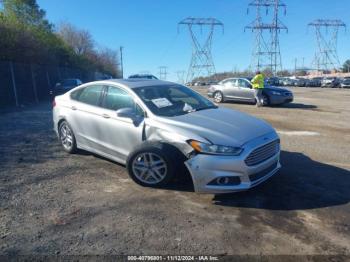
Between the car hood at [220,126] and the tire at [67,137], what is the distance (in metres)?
2.44

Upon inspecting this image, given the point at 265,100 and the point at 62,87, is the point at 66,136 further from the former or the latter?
the point at 62,87

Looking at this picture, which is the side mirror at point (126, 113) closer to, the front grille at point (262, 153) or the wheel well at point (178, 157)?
the wheel well at point (178, 157)

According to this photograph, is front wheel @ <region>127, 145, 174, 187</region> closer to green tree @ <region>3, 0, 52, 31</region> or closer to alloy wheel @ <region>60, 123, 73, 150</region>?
alloy wheel @ <region>60, 123, 73, 150</region>

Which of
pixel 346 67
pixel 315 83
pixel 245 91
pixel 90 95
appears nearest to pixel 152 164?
pixel 90 95

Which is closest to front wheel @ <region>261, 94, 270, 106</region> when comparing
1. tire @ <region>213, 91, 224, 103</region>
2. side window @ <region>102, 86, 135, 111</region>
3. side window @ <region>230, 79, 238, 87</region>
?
side window @ <region>230, 79, 238, 87</region>

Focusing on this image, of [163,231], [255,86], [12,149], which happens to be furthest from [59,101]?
[255,86]

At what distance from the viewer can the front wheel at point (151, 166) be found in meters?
4.73

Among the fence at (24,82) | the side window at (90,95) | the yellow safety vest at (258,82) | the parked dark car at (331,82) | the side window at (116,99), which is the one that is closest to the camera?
the side window at (116,99)

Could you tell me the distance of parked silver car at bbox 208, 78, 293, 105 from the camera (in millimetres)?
16469

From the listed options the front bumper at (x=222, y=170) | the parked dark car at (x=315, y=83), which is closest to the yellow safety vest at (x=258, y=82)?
the front bumper at (x=222, y=170)

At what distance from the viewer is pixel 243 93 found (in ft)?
58.5

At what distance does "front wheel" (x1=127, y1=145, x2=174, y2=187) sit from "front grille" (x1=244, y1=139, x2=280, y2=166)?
3.41 ft

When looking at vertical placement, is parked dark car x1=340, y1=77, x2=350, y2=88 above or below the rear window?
below

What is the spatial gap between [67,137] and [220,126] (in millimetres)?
3421
